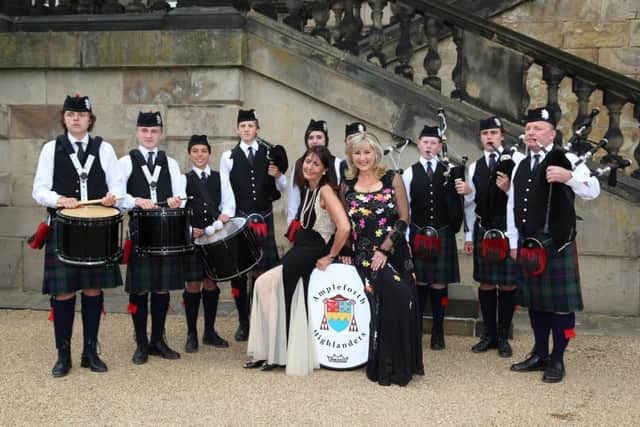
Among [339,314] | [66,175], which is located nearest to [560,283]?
[339,314]

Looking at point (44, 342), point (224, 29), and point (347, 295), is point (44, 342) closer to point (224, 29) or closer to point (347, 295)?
point (347, 295)

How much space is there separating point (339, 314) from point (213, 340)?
121cm

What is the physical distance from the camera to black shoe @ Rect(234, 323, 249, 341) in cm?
545

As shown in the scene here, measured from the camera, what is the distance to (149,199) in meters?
4.70

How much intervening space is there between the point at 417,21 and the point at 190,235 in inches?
158

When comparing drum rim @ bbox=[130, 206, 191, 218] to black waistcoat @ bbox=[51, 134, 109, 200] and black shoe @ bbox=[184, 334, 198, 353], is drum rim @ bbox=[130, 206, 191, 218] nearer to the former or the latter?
black waistcoat @ bbox=[51, 134, 109, 200]

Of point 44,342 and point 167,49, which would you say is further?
point 167,49

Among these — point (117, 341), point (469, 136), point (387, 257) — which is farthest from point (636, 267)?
point (117, 341)

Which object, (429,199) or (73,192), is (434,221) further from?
(73,192)

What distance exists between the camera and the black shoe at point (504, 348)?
16.6 feet

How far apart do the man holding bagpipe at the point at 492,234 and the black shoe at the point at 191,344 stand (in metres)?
2.05

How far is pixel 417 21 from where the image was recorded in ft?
24.3

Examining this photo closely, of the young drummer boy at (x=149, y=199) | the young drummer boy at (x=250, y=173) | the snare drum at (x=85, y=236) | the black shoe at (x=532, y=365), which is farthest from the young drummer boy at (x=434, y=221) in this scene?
the snare drum at (x=85, y=236)

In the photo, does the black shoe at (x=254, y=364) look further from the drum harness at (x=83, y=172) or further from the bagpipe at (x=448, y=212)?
the drum harness at (x=83, y=172)
